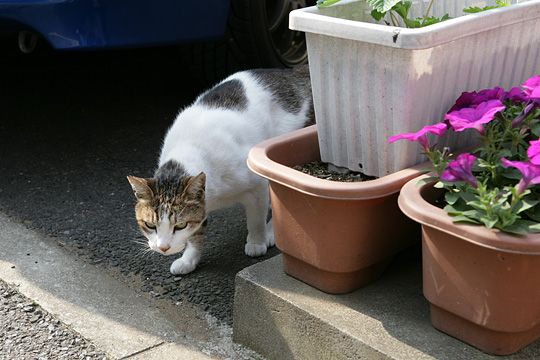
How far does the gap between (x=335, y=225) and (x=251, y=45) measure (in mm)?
1828

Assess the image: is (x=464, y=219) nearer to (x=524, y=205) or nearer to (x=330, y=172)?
(x=524, y=205)

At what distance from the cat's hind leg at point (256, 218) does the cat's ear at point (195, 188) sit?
0.95 ft

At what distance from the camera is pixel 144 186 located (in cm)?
Answer: 249

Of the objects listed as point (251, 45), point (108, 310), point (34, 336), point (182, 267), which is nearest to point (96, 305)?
point (108, 310)

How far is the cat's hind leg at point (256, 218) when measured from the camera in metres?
2.77

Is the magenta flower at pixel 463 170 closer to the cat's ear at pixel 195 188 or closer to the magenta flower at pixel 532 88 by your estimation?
the magenta flower at pixel 532 88

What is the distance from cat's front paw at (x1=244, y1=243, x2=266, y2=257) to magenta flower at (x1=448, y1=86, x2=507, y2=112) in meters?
1.00

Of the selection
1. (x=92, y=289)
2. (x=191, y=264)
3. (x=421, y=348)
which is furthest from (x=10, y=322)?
(x=421, y=348)

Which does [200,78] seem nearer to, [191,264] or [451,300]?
[191,264]

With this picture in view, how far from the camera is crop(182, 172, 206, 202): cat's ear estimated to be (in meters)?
2.45

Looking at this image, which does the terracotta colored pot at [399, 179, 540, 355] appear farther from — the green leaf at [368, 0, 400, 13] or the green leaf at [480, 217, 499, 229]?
the green leaf at [368, 0, 400, 13]

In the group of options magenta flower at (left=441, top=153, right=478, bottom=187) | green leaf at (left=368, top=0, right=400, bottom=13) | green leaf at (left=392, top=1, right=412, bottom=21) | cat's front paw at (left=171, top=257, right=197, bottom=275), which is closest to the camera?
magenta flower at (left=441, top=153, right=478, bottom=187)

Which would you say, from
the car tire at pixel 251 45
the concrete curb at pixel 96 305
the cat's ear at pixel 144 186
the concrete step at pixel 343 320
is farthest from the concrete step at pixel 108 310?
the car tire at pixel 251 45

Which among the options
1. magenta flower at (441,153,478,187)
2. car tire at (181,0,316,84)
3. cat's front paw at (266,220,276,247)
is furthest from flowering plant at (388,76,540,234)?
car tire at (181,0,316,84)
